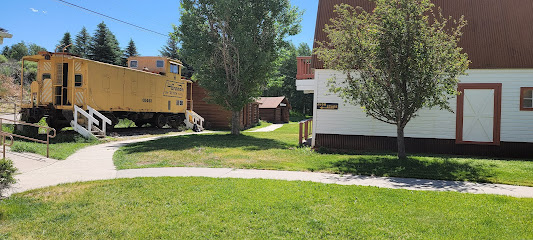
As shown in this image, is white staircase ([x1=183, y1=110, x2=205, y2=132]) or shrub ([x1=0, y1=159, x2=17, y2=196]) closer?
shrub ([x1=0, y1=159, x2=17, y2=196])

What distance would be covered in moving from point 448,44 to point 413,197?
528 centimetres

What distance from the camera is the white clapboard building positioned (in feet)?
42.1

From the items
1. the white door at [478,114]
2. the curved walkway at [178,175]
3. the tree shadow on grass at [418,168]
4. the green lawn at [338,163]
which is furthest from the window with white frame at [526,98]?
the curved walkway at [178,175]

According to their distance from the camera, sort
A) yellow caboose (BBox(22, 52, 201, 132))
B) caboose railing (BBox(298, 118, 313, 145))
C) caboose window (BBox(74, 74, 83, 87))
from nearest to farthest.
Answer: caboose railing (BBox(298, 118, 313, 145)), yellow caboose (BBox(22, 52, 201, 132)), caboose window (BBox(74, 74, 83, 87))

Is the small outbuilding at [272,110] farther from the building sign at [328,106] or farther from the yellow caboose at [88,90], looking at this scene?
the building sign at [328,106]

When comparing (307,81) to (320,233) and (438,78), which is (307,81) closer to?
(438,78)

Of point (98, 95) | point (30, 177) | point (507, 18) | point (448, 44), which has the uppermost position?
point (507, 18)

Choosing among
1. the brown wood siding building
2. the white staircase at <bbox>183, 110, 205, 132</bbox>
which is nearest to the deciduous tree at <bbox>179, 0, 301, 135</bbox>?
the white staircase at <bbox>183, 110, 205, 132</bbox>

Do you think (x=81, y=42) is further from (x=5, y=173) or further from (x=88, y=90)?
(x=5, y=173)

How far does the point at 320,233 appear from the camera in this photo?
4484mm

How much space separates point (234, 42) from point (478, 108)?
1181cm

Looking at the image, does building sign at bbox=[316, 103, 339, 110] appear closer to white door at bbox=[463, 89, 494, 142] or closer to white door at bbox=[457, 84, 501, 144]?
white door at bbox=[457, 84, 501, 144]

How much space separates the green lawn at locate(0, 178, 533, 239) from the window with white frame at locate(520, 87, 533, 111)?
856cm

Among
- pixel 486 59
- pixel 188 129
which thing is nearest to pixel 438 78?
pixel 486 59
